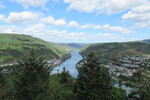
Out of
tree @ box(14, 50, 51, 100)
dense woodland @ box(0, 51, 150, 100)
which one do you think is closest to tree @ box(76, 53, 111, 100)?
dense woodland @ box(0, 51, 150, 100)

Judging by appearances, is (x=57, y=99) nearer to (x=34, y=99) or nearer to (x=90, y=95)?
(x=90, y=95)

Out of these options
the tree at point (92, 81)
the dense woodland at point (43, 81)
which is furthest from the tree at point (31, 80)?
the tree at point (92, 81)

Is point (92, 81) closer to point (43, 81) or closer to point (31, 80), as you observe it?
point (43, 81)

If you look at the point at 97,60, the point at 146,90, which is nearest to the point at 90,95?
the point at 97,60

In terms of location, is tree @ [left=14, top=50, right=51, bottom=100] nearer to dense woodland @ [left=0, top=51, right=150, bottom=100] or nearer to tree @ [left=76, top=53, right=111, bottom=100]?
dense woodland @ [left=0, top=51, right=150, bottom=100]

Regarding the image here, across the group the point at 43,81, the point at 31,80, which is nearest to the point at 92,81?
the point at 43,81

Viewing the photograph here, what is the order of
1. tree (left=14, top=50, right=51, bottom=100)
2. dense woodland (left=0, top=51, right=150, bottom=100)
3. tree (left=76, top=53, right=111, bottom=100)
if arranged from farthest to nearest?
tree (left=76, top=53, right=111, bottom=100) < dense woodland (left=0, top=51, right=150, bottom=100) < tree (left=14, top=50, right=51, bottom=100)
